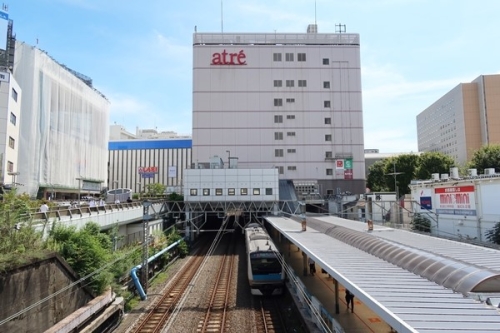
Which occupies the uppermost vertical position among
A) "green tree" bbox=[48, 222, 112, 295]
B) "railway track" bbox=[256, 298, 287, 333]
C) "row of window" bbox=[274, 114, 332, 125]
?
"row of window" bbox=[274, 114, 332, 125]

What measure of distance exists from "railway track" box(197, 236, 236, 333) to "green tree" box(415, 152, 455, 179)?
36.9 metres

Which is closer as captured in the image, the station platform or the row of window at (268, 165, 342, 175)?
the station platform

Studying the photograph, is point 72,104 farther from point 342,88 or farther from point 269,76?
point 342,88

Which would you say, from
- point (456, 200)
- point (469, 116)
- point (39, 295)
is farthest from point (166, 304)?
point (469, 116)

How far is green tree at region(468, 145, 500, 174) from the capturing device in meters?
42.3

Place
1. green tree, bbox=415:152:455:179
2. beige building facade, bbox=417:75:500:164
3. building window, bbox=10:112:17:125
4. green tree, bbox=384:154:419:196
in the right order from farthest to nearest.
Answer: beige building facade, bbox=417:75:500:164
green tree, bbox=384:154:419:196
green tree, bbox=415:152:455:179
building window, bbox=10:112:17:125

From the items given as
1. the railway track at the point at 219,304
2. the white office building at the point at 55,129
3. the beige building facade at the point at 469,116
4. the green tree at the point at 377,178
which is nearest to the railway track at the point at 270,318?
the railway track at the point at 219,304

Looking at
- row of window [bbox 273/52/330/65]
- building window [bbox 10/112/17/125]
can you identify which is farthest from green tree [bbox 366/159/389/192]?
building window [bbox 10/112/17/125]

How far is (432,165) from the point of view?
170ft

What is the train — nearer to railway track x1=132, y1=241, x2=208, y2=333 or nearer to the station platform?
the station platform

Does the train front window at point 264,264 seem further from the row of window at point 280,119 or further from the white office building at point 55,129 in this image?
the row of window at point 280,119

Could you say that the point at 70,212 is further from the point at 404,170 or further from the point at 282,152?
the point at 404,170

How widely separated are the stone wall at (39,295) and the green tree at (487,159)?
150ft

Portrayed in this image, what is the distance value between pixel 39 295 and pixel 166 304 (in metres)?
6.40
